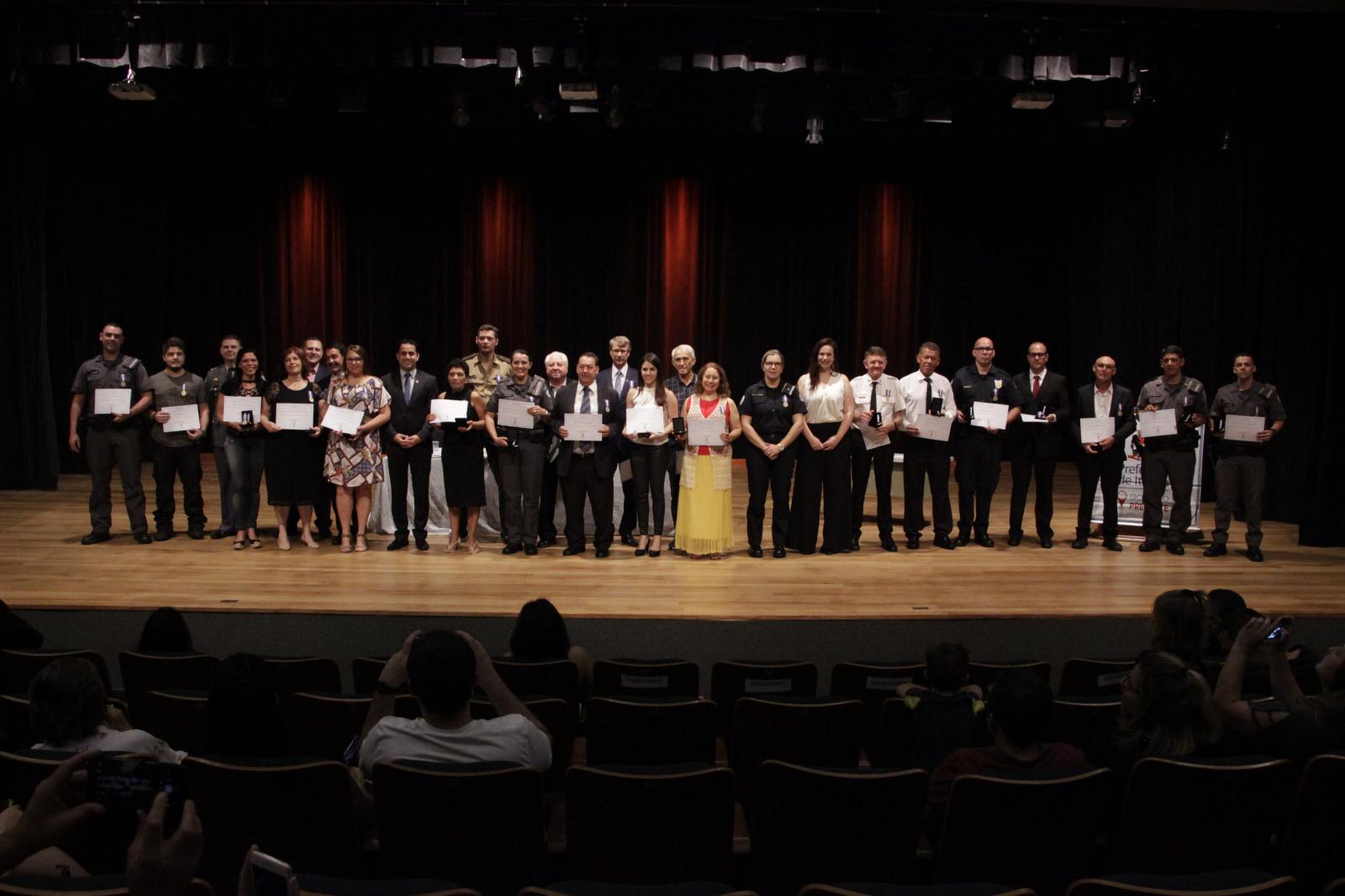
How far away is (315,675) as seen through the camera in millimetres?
4406

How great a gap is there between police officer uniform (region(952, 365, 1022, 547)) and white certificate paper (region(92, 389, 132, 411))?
661cm

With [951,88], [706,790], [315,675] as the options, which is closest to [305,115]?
[951,88]

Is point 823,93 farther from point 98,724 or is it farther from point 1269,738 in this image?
point 98,724

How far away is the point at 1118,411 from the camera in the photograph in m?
8.84

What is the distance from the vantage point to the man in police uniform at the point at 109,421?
8461 millimetres

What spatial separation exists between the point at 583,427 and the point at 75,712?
5.54 metres

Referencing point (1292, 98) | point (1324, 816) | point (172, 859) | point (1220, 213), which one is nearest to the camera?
point (172, 859)

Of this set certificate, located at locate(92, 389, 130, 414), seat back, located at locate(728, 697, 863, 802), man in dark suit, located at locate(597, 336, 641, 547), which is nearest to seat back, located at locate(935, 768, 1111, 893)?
seat back, located at locate(728, 697, 863, 802)

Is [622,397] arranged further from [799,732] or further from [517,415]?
[799,732]

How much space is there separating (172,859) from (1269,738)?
3.10 m

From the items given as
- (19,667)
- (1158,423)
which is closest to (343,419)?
(19,667)

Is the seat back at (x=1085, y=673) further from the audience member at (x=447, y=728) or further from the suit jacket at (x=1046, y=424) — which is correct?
the suit jacket at (x=1046, y=424)

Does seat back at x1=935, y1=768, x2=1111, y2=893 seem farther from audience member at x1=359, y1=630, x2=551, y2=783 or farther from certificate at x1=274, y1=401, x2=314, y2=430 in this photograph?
certificate at x1=274, y1=401, x2=314, y2=430

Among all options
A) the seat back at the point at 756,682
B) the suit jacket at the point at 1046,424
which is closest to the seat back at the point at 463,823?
the seat back at the point at 756,682
